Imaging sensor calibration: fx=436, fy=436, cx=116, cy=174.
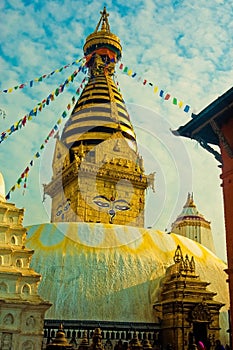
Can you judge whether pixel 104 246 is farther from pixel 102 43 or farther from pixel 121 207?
pixel 102 43

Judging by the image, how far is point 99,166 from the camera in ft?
98.5

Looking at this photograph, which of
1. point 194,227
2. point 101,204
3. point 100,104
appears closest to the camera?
point 101,204

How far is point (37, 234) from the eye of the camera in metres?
20.9

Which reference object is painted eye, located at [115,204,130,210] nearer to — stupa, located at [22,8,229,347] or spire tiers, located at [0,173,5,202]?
stupa, located at [22,8,229,347]

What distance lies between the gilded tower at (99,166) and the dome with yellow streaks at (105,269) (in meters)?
7.97

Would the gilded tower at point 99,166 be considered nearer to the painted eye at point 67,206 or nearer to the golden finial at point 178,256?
the painted eye at point 67,206

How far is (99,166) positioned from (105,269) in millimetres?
12287

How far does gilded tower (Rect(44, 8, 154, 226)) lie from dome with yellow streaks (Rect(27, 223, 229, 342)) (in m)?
7.97

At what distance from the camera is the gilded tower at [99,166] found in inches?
1160

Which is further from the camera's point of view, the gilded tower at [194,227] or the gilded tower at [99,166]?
the gilded tower at [194,227]

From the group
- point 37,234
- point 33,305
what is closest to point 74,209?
point 37,234

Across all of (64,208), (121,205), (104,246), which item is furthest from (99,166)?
(104,246)

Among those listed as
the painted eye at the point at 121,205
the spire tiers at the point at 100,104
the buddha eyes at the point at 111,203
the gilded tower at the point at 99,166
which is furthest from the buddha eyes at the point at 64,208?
the spire tiers at the point at 100,104

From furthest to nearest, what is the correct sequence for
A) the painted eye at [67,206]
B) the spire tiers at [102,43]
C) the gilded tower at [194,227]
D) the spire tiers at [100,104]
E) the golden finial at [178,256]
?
the gilded tower at [194,227], the spire tiers at [102,43], the spire tiers at [100,104], the painted eye at [67,206], the golden finial at [178,256]
